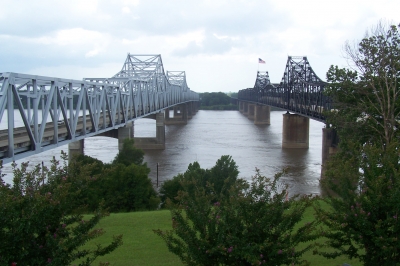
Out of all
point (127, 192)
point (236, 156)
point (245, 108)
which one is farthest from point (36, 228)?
point (245, 108)

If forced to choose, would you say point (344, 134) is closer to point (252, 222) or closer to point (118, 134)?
point (252, 222)

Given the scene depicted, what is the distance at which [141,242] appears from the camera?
10508mm

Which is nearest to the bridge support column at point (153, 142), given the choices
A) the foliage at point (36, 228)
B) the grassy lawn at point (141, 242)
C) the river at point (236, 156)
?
the river at point (236, 156)

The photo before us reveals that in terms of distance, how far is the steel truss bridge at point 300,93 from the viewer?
146 ft

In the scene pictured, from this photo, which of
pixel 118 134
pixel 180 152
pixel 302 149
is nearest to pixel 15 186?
pixel 118 134

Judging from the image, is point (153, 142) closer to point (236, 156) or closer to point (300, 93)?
point (236, 156)

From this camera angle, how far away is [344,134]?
59.1ft

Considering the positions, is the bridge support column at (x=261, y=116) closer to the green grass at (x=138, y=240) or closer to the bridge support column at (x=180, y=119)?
the bridge support column at (x=180, y=119)

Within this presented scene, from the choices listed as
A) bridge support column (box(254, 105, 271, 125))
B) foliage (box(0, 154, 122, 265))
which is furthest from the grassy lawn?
bridge support column (box(254, 105, 271, 125))

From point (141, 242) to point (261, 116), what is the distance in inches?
3291

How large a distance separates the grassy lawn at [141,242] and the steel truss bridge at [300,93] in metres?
19.3

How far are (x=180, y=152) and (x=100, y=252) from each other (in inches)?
1610

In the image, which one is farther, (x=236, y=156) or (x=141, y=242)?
(x=236, y=156)

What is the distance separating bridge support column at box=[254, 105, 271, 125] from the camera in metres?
91.4
